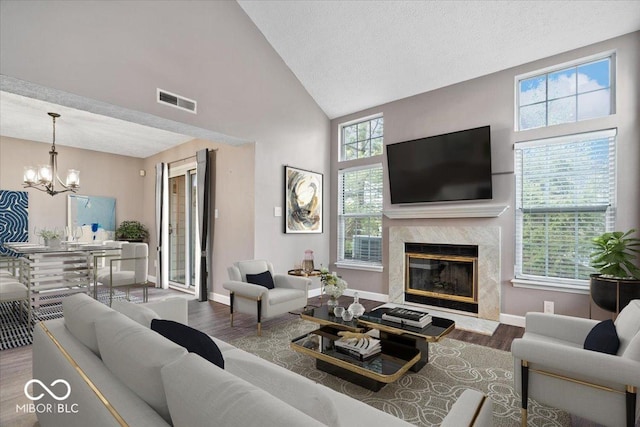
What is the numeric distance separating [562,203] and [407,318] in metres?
2.57

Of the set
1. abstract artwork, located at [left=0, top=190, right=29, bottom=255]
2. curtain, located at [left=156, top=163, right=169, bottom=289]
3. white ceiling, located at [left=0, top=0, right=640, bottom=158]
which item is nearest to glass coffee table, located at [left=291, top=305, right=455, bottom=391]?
white ceiling, located at [left=0, top=0, right=640, bottom=158]

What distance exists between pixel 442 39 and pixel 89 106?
4136mm

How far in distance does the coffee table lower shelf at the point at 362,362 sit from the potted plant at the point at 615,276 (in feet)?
6.58

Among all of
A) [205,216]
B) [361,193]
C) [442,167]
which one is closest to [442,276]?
[442,167]

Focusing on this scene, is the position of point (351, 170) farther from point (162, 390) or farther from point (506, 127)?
point (162, 390)

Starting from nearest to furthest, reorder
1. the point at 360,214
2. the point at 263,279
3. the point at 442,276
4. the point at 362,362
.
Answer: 1. the point at 362,362
2. the point at 263,279
3. the point at 442,276
4. the point at 360,214

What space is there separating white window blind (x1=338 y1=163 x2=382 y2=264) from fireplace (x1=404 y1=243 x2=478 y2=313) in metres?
0.66

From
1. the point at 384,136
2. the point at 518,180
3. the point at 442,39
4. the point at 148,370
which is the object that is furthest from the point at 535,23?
the point at 148,370

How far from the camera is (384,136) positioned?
5223 mm

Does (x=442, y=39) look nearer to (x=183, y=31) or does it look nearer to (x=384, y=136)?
(x=384, y=136)

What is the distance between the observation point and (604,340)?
72.8 inches

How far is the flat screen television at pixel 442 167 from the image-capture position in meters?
4.16

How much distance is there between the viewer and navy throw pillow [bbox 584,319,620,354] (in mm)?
1822

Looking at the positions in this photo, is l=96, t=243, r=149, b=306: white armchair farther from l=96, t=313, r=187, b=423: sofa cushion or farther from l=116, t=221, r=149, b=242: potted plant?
l=96, t=313, r=187, b=423: sofa cushion
